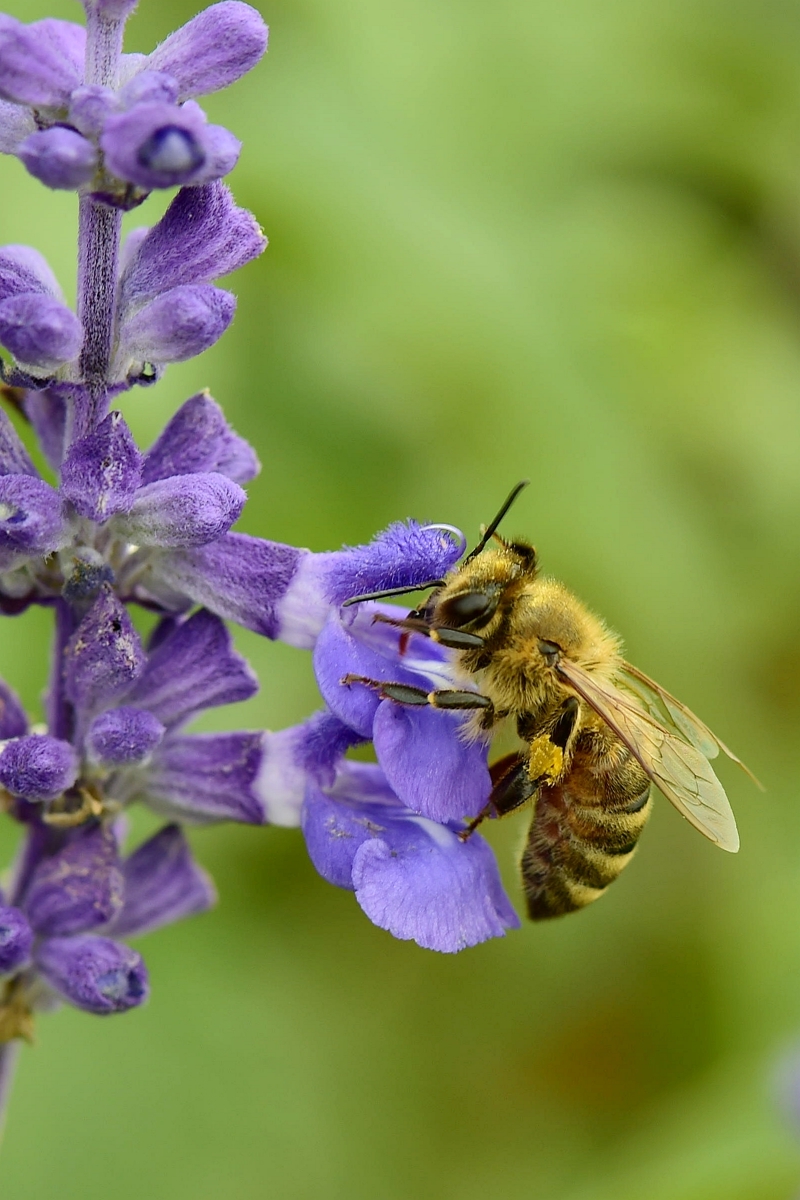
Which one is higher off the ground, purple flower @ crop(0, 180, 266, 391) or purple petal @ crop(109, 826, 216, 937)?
purple flower @ crop(0, 180, 266, 391)

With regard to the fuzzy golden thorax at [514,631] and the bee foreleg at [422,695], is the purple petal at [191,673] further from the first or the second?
the fuzzy golden thorax at [514,631]

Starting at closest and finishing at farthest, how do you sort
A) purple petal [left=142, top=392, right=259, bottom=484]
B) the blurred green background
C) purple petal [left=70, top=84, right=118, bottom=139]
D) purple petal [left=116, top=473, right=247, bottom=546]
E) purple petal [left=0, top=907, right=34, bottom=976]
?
purple petal [left=70, top=84, right=118, bottom=139]
purple petal [left=116, top=473, right=247, bottom=546]
purple petal [left=0, top=907, right=34, bottom=976]
purple petal [left=142, top=392, right=259, bottom=484]
the blurred green background

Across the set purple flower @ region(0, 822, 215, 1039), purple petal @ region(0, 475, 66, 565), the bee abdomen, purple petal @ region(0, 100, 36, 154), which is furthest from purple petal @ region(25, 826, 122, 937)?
purple petal @ region(0, 100, 36, 154)

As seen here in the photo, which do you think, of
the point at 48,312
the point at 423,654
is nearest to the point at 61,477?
the point at 48,312

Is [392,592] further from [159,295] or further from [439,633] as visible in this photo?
[159,295]

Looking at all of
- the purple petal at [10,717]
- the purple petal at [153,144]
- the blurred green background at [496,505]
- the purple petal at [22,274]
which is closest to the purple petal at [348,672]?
the purple petal at [10,717]

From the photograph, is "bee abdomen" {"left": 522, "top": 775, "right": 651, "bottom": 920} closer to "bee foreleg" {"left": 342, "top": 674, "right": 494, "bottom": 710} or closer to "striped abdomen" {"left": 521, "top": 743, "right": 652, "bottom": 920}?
"striped abdomen" {"left": 521, "top": 743, "right": 652, "bottom": 920}

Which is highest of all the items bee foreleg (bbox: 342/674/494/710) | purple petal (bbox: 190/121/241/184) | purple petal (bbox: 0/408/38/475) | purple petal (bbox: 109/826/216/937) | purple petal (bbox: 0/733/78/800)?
purple petal (bbox: 190/121/241/184)
